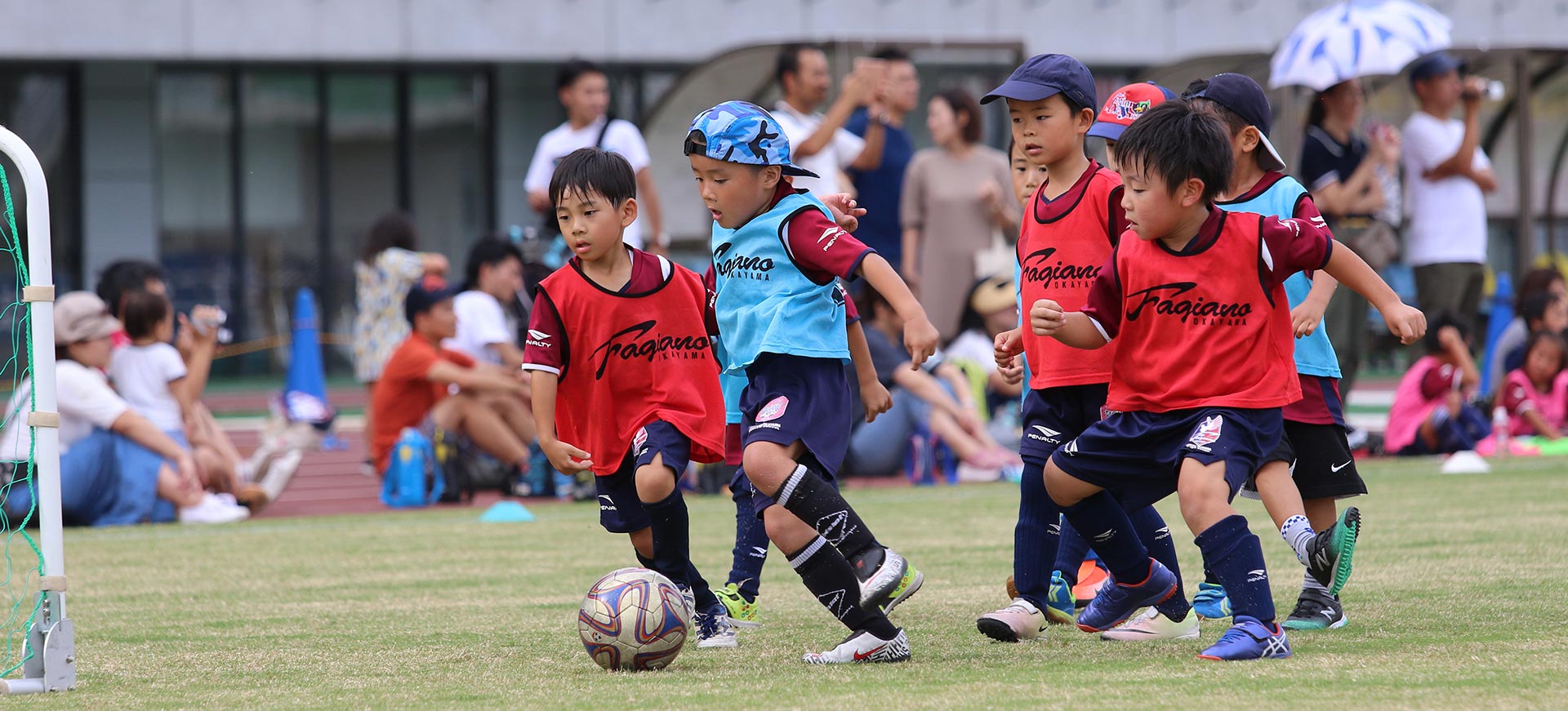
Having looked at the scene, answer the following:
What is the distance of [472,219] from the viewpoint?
23906 mm

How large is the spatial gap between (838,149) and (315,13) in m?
11.6

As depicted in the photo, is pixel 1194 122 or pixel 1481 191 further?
pixel 1481 191

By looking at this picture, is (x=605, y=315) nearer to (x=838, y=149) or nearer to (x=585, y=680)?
(x=585, y=680)

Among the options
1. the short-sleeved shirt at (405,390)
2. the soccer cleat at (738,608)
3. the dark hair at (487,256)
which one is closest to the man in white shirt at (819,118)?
the dark hair at (487,256)

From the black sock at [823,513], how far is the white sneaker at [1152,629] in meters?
0.87

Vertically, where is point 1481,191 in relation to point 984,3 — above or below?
below

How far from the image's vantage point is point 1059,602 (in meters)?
5.54

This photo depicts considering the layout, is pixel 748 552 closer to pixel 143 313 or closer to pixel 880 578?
pixel 880 578

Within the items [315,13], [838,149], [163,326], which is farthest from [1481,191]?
[315,13]

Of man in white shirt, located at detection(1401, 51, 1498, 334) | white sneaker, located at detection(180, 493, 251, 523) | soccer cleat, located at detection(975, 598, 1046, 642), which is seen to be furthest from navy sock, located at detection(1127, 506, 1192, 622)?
man in white shirt, located at detection(1401, 51, 1498, 334)

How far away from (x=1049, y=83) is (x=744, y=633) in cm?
195

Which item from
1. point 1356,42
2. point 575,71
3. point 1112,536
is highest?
point 1356,42

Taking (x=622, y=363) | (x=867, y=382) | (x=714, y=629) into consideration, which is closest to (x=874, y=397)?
(x=867, y=382)

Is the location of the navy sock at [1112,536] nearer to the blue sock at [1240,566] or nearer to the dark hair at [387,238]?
the blue sock at [1240,566]
